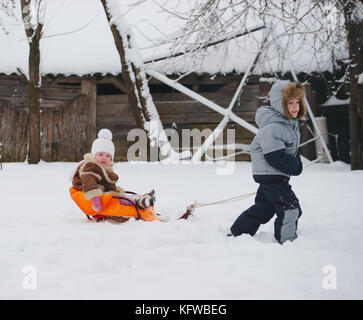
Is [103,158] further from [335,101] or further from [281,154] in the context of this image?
[335,101]

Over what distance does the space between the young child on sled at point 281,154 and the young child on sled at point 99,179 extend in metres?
1.13

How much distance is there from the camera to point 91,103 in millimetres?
10852

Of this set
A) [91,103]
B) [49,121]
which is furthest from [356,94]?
[49,121]

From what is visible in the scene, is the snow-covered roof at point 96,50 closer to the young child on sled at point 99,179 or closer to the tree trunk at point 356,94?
the tree trunk at point 356,94

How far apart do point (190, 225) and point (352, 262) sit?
4.28ft

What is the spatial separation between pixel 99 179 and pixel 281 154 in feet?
5.39

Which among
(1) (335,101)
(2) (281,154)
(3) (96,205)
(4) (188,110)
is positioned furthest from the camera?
(1) (335,101)

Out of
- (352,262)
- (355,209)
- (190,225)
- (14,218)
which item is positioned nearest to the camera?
(352,262)

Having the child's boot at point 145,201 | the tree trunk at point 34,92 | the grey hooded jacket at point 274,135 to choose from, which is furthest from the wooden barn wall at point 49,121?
the grey hooded jacket at point 274,135

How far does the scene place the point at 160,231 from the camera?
3100 millimetres

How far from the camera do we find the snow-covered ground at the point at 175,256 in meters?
2.02

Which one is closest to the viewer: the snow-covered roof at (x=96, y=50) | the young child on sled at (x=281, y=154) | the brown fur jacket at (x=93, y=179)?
the young child on sled at (x=281, y=154)

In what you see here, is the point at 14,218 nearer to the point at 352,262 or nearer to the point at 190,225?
the point at 190,225
